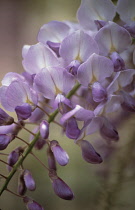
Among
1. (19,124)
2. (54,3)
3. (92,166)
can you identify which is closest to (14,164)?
(19,124)

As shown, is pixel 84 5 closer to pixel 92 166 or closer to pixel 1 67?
pixel 92 166

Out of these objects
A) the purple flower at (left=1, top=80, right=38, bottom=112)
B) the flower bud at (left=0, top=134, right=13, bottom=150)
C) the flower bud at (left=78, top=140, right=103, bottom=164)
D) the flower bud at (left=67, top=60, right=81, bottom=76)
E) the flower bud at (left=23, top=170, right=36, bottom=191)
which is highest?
the flower bud at (left=67, top=60, right=81, bottom=76)

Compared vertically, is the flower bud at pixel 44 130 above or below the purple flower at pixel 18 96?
below

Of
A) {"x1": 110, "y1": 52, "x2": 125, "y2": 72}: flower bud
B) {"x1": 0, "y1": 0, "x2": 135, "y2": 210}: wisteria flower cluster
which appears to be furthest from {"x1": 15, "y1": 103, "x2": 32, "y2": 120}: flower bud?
{"x1": 110, "y1": 52, "x2": 125, "y2": 72}: flower bud

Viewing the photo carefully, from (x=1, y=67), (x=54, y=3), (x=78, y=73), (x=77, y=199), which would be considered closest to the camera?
(x=78, y=73)

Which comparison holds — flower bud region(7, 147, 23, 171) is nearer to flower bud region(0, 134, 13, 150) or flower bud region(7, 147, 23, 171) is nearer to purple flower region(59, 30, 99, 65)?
flower bud region(0, 134, 13, 150)

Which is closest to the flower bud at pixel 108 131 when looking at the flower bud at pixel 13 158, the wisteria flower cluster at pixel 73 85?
the wisteria flower cluster at pixel 73 85

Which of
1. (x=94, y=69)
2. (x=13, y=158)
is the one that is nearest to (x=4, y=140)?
(x=13, y=158)

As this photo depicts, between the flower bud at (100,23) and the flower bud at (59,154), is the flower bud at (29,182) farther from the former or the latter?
the flower bud at (100,23)

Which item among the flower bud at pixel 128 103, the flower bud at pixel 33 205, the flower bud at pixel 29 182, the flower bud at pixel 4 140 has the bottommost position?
the flower bud at pixel 33 205
